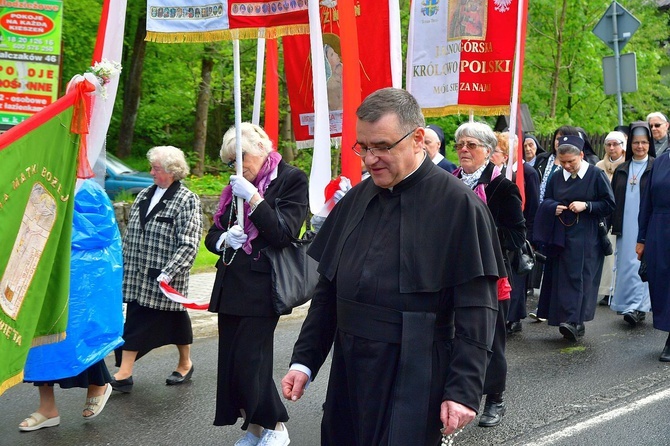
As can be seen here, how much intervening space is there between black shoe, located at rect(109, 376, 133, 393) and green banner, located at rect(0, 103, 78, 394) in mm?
2158

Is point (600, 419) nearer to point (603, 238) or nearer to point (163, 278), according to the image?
point (163, 278)

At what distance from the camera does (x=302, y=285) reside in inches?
215

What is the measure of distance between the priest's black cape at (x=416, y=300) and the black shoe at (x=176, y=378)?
12.4ft

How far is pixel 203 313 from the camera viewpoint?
387 inches

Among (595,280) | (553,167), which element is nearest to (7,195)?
(595,280)

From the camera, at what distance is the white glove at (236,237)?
210 inches

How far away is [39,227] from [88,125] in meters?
0.65

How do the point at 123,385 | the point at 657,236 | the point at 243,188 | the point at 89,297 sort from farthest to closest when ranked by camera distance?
the point at 657,236
the point at 123,385
the point at 89,297
the point at 243,188

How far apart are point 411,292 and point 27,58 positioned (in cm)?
693

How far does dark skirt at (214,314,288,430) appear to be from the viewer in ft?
17.6

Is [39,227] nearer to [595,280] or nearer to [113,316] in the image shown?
[113,316]

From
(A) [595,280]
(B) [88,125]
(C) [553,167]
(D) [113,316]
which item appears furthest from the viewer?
(C) [553,167]

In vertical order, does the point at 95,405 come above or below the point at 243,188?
below

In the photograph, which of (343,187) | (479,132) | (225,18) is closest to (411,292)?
(343,187)
